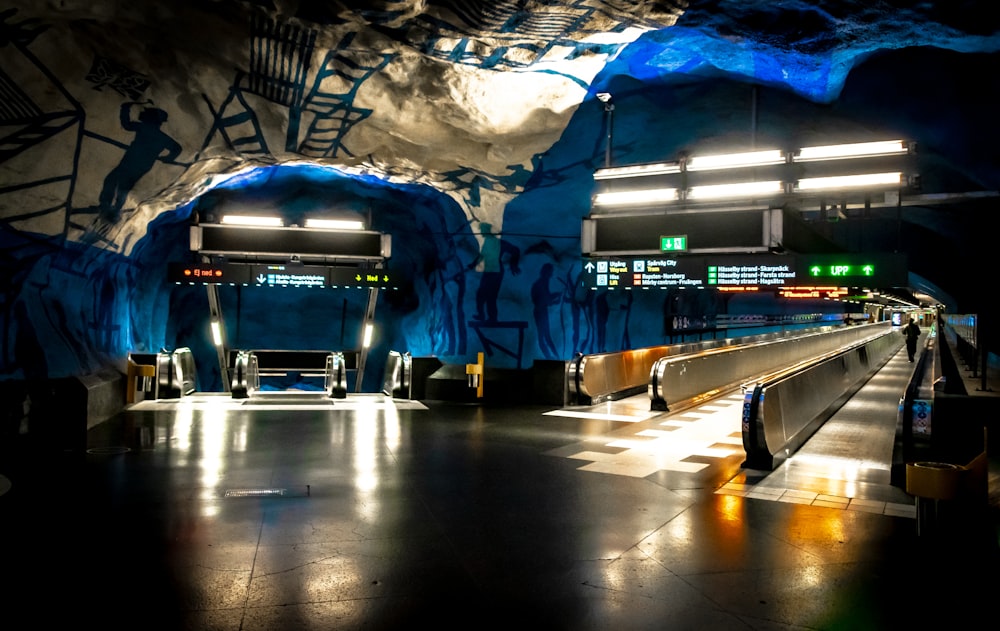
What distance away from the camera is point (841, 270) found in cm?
1182

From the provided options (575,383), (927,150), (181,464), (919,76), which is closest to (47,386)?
(181,464)

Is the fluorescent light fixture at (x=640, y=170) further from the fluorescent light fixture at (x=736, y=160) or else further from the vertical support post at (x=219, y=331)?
the vertical support post at (x=219, y=331)

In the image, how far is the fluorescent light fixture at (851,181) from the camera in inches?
389

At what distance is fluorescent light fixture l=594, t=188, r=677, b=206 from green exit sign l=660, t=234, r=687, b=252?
0.62 m

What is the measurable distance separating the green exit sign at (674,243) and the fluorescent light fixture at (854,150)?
7.03 ft

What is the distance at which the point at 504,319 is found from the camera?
17672 millimetres

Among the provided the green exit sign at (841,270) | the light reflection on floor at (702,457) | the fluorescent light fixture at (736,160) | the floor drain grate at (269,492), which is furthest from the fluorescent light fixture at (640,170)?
the floor drain grate at (269,492)

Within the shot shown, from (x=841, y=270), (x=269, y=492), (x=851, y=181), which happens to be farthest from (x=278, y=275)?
(x=851, y=181)

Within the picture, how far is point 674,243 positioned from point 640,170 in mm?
1343

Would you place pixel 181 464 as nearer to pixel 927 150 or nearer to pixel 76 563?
pixel 76 563

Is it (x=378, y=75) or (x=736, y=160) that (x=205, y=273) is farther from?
(x=736, y=160)

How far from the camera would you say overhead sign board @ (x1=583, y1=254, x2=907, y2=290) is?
11562mm

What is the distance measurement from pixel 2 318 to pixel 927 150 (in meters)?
14.8

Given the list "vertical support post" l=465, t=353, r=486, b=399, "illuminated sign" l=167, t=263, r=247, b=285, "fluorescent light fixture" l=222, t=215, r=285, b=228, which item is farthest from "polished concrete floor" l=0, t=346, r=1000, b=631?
"fluorescent light fixture" l=222, t=215, r=285, b=228
